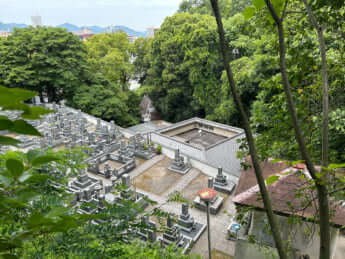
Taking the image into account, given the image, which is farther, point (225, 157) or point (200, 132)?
point (200, 132)

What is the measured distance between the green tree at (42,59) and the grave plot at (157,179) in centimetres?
1371

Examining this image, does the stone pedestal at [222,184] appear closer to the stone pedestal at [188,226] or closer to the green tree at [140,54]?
the stone pedestal at [188,226]

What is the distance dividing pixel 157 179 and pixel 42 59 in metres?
16.9

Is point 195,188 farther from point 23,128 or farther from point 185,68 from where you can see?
point 185,68

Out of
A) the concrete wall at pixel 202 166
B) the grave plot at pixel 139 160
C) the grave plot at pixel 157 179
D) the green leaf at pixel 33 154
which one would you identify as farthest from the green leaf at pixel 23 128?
the grave plot at pixel 139 160

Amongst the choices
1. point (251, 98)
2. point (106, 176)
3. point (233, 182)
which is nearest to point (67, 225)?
point (233, 182)

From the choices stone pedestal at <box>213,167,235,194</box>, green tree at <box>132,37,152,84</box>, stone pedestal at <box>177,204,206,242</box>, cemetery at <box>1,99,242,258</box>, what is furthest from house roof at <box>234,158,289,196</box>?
green tree at <box>132,37,152,84</box>

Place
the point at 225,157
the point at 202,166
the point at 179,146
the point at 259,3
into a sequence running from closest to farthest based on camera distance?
the point at 259,3 < the point at 202,166 < the point at 225,157 < the point at 179,146

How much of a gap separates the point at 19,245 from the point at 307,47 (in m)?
3.81

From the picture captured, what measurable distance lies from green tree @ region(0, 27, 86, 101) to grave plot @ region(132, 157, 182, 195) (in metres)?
13.7

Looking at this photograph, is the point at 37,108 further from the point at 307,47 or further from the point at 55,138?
the point at 55,138

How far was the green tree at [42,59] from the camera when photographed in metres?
22.8

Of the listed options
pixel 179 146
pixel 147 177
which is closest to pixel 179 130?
pixel 179 146

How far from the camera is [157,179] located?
13672mm
